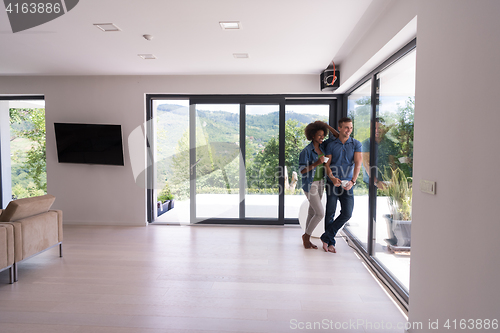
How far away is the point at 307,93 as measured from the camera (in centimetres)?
470

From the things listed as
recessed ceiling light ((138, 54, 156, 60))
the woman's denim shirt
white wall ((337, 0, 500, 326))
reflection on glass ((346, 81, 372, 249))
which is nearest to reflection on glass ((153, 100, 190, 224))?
recessed ceiling light ((138, 54, 156, 60))

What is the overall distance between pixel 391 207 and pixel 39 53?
181 inches

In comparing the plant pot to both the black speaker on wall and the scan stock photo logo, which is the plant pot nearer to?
the black speaker on wall

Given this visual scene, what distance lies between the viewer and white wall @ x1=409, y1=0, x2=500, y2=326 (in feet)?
4.04

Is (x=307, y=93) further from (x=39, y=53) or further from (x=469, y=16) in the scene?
(x=39, y=53)

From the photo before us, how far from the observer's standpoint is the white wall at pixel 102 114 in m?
4.73

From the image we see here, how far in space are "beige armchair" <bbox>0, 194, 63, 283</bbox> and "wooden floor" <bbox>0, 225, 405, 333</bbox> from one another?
24 centimetres

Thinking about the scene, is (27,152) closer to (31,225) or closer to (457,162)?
(31,225)

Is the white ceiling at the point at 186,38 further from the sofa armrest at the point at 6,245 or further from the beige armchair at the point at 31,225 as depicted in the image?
the sofa armrest at the point at 6,245

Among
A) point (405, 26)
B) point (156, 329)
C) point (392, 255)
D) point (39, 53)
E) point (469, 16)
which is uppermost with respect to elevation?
point (39, 53)

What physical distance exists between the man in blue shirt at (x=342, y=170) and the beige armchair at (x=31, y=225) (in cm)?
329

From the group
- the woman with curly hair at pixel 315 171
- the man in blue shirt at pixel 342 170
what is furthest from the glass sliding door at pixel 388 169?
the woman with curly hair at pixel 315 171

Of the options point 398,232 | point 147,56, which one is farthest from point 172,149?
point 398,232

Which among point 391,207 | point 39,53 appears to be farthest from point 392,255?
point 39,53
